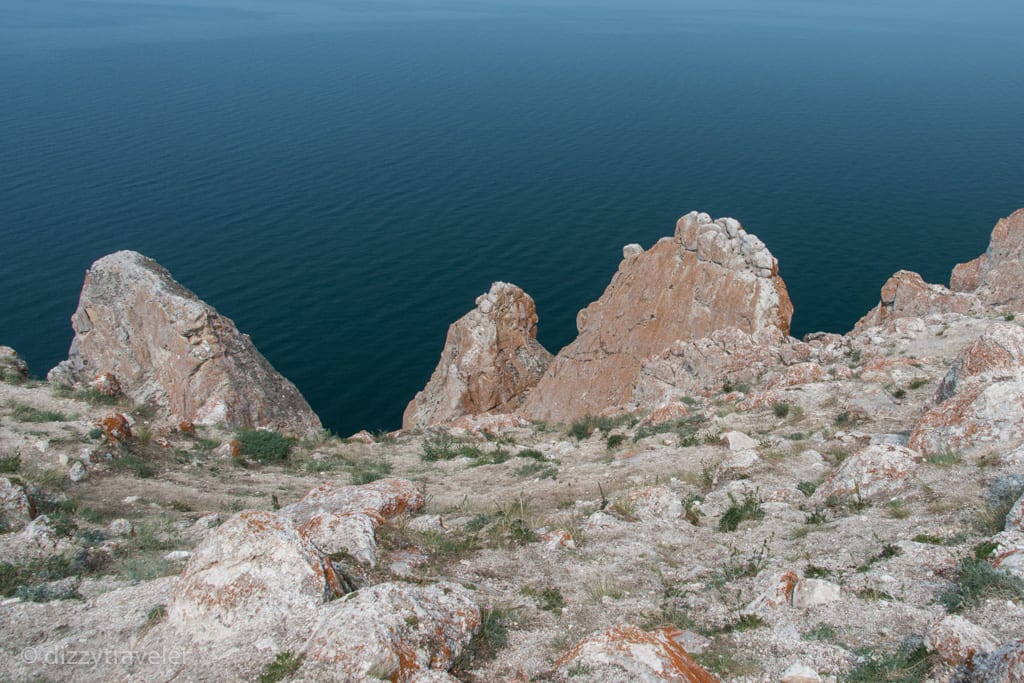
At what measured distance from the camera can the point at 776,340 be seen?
24.2 metres

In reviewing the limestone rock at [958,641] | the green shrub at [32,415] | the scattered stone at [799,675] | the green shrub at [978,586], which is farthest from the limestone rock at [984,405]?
the green shrub at [32,415]

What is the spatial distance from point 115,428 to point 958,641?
621 inches

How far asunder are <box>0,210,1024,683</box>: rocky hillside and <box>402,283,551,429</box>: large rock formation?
12.8 meters

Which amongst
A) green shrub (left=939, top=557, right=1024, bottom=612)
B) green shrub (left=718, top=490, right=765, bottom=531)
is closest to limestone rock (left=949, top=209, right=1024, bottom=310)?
green shrub (left=718, top=490, right=765, bottom=531)

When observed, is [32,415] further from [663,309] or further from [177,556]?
[663,309]

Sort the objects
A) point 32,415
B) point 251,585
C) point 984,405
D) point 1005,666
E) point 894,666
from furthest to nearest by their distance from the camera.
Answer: point 32,415
point 984,405
point 251,585
point 894,666
point 1005,666

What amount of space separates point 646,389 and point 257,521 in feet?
63.0

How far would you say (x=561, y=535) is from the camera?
9.92 m

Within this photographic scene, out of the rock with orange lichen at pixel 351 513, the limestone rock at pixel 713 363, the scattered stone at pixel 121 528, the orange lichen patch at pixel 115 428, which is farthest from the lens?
the limestone rock at pixel 713 363

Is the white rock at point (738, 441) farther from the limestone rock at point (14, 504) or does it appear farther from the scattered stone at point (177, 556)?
the limestone rock at point (14, 504)

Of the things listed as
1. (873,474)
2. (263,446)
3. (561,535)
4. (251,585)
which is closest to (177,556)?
(251,585)

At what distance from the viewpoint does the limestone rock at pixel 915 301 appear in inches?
960

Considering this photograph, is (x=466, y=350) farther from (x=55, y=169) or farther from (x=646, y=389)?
(x=55, y=169)

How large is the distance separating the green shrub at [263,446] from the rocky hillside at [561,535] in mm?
70
